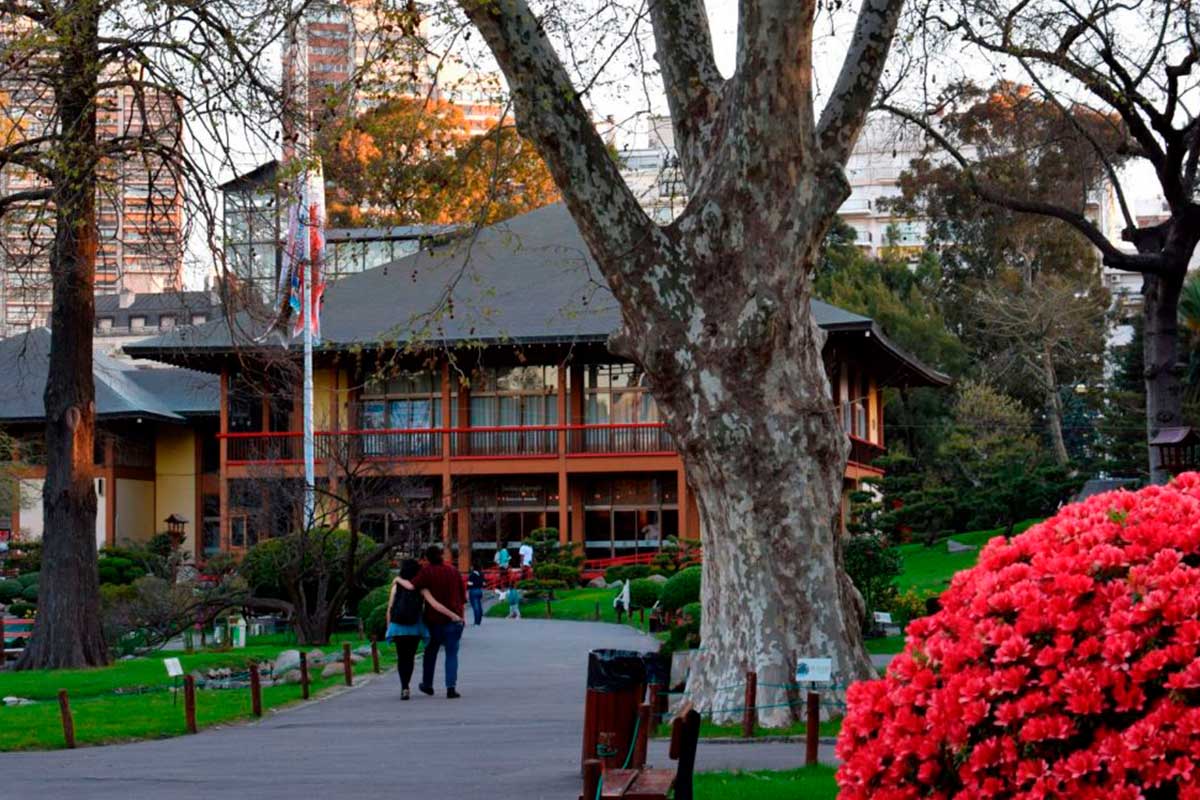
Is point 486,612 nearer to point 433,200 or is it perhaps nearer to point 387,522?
point 387,522

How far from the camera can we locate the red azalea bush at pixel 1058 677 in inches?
230

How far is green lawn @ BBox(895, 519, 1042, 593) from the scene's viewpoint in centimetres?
3762

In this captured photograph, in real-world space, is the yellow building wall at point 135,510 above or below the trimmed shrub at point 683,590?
above

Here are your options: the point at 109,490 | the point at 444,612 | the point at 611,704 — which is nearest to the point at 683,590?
the point at 444,612

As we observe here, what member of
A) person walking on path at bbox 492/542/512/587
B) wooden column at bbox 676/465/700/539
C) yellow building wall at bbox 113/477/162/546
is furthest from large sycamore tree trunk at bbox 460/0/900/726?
yellow building wall at bbox 113/477/162/546

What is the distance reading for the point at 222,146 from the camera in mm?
19984

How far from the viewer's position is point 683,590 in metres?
27.8

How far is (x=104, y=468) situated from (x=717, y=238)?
144 feet

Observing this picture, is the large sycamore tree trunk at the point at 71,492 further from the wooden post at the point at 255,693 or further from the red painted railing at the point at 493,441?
the red painted railing at the point at 493,441

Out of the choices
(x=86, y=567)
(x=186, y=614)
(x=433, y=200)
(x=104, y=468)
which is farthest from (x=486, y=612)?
(x=433, y=200)

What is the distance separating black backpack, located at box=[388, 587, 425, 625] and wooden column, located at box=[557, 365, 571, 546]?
26.2 meters

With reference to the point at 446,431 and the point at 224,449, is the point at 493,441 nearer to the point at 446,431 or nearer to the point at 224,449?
the point at 446,431

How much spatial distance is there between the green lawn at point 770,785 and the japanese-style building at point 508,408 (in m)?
33.2

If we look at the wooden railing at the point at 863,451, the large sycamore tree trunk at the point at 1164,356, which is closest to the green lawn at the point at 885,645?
the large sycamore tree trunk at the point at 1164,356
